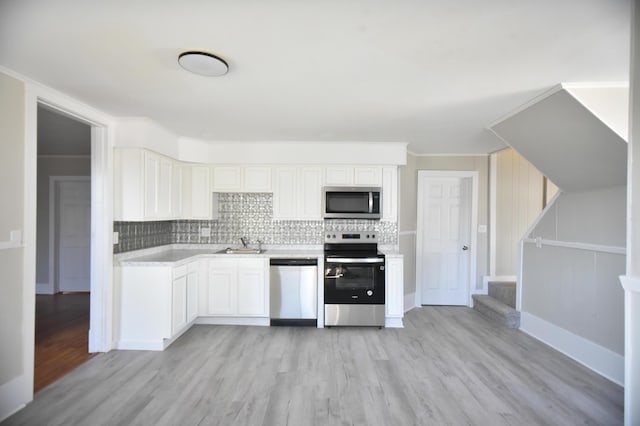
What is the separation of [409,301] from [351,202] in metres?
1.75

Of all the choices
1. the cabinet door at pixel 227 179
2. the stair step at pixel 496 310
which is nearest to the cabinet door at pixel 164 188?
the cabinet door at pixel 227 179

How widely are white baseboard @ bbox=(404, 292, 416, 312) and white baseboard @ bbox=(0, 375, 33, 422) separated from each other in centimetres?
400

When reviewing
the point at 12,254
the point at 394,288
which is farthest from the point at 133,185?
the point at 394,288

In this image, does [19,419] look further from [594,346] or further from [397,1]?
[594,346]

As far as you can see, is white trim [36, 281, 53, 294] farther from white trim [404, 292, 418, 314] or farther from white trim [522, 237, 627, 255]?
white trim [522, 237, 627, 255]

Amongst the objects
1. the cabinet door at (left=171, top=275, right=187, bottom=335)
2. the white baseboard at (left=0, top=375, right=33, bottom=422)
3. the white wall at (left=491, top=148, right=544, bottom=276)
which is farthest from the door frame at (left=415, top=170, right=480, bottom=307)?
the white baseboard at (left=0, top=375, right=33, bottom=422)

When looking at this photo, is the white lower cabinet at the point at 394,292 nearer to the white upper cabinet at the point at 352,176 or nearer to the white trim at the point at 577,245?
the white upper cabinet at the point at 352,176

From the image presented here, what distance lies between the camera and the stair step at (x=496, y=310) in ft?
12.1

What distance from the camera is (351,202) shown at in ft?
13.2

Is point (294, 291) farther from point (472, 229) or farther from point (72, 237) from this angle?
point (72, 237)

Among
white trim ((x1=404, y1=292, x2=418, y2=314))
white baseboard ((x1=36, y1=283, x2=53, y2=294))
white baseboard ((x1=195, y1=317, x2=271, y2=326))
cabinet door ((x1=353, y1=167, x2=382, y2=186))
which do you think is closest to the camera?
white baseboard ((x1=195, y1=317, x2=271, y2=326))

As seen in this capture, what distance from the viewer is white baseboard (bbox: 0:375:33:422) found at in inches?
78.3

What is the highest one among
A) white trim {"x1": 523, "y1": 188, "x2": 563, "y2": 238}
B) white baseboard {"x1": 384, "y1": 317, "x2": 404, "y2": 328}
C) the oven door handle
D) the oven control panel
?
white trim {"x1": 523, "y1": 188, "x2": 563, "y2": 238}

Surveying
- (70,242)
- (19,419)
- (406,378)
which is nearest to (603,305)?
(406,378)
